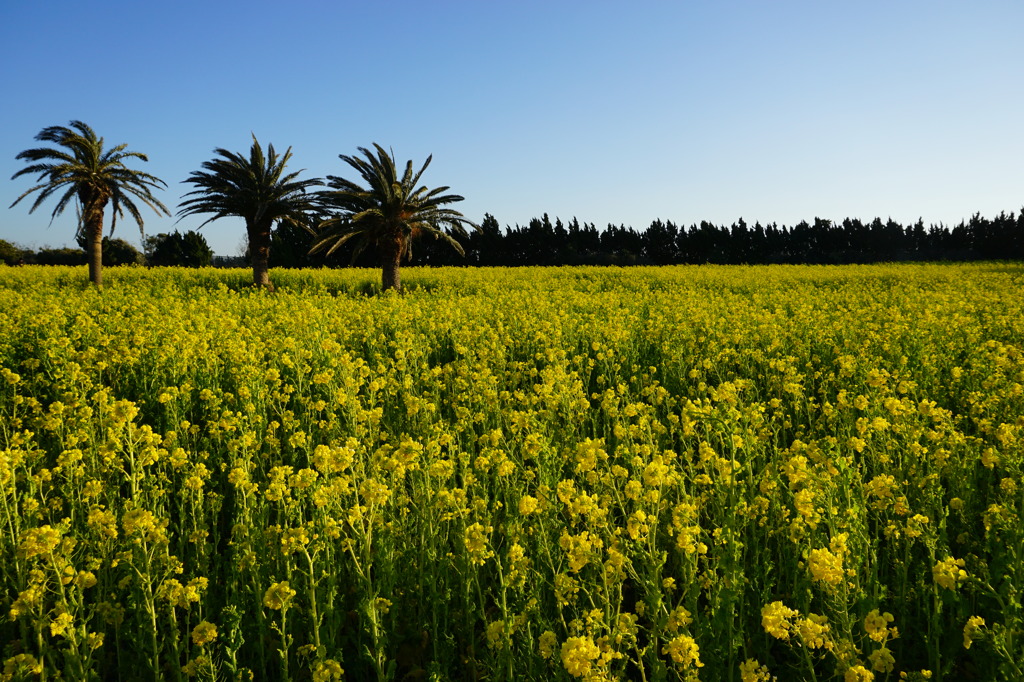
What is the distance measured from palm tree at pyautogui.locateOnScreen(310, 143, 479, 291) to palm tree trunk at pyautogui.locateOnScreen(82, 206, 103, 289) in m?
9.17

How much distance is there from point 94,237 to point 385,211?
38.4 feet

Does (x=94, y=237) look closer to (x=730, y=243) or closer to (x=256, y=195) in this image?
(x=256, y=195)

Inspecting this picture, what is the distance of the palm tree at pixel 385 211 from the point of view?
736 inches

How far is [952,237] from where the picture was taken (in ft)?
186

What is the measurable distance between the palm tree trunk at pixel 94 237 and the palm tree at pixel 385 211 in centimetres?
917

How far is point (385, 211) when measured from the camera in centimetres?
1930

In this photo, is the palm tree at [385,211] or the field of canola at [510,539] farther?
the palm tree at [385,211]

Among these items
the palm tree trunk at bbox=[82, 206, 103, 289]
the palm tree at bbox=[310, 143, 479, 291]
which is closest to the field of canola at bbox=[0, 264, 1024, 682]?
the palm tree at bbox=[310, 143, 479, 291]

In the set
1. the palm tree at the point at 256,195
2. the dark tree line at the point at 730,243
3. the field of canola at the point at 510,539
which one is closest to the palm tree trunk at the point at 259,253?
the palm tree at the point at 256,195

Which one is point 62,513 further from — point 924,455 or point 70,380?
point 924,455

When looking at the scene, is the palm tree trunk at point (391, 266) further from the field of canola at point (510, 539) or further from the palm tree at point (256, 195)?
the field of canola at point (510, 539)

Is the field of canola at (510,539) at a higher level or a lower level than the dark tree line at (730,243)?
lower

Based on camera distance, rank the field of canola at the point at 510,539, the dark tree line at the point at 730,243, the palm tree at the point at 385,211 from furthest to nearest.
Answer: the dark tree line at the point at 730,243, the palm tree at the point at 385,211, the field of canola at the point at 510,539

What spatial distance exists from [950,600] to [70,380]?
6779 millimetres
